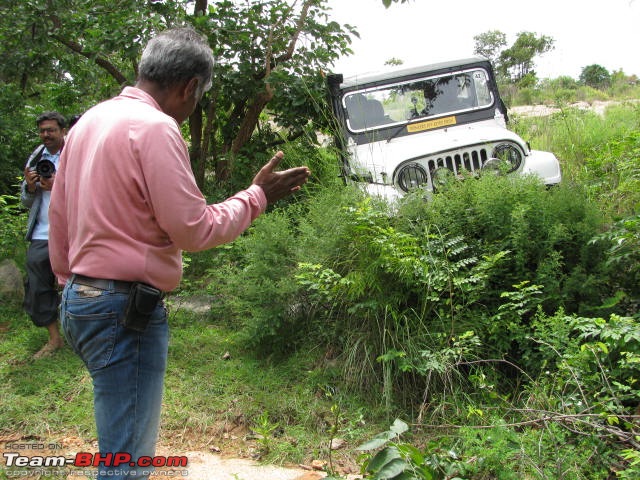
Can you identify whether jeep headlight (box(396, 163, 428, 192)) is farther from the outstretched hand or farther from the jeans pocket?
the jeans pocket

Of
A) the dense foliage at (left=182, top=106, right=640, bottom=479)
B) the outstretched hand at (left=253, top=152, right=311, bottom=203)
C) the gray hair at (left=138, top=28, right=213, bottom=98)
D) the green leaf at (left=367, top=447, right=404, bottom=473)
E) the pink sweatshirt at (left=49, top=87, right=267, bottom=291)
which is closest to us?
the pink sweatshirt at (left=49, top=87, right=267, bottom=291)

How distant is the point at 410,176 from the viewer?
4988mm

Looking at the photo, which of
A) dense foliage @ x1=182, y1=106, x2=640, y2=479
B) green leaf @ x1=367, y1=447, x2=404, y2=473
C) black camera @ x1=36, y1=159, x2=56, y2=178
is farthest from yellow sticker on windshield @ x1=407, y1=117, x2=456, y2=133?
green leaf @ x1=367, y1=447, x2=404, y2=473

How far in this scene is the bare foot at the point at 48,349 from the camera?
14.8ft

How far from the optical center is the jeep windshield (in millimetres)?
5996

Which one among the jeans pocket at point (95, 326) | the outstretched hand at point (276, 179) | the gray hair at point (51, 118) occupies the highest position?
the gray hair at point (51, 118)

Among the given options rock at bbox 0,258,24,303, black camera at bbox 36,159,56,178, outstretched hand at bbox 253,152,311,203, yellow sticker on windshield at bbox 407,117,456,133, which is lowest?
rock at bbox 0,258,24,303

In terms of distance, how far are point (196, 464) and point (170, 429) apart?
1.44 feet

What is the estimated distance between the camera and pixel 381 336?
3.71 m

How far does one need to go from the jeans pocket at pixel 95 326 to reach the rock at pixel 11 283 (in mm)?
→ 4682

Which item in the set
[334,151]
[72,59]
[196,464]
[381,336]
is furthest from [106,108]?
[72,59]

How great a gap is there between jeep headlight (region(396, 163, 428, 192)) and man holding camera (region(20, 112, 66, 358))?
2.75 metres

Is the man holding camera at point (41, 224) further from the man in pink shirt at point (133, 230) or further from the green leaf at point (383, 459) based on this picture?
the green leaf at point (383, 459)

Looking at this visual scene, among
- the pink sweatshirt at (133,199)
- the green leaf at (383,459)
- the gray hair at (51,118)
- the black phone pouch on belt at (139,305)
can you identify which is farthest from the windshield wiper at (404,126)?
the black phone pouch on belt at (139,305)
